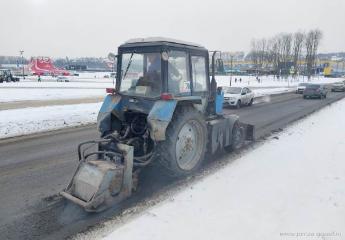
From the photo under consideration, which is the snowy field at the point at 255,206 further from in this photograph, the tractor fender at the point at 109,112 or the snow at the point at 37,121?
the snow at the point at 37,121

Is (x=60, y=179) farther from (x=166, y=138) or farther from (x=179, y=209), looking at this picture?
(x=179, y=209)

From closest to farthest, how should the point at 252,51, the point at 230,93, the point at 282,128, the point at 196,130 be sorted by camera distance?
the point at 196,130 < the point at 282,128 < the point at 230,93 < the point at 252,51

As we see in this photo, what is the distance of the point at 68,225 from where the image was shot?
455 cm

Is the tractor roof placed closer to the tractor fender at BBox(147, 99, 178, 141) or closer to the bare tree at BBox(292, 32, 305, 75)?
the tractor fender at BBox(147, 99, 178, 141)

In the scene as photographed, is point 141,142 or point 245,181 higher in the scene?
point 141,142

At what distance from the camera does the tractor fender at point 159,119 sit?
571cm

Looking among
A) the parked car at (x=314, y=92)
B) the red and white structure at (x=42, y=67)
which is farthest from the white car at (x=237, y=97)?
the red and white structure at (x=42, y=67)

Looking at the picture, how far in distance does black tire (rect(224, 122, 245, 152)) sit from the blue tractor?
4.20 ft

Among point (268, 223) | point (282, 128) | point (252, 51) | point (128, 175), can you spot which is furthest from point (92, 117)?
point (252, 51)

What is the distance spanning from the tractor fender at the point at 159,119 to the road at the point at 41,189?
1038 mm

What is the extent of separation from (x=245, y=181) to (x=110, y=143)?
2735mm

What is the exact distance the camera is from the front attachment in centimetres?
480

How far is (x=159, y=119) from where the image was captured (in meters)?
5.70

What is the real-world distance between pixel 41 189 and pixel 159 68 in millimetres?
3097
